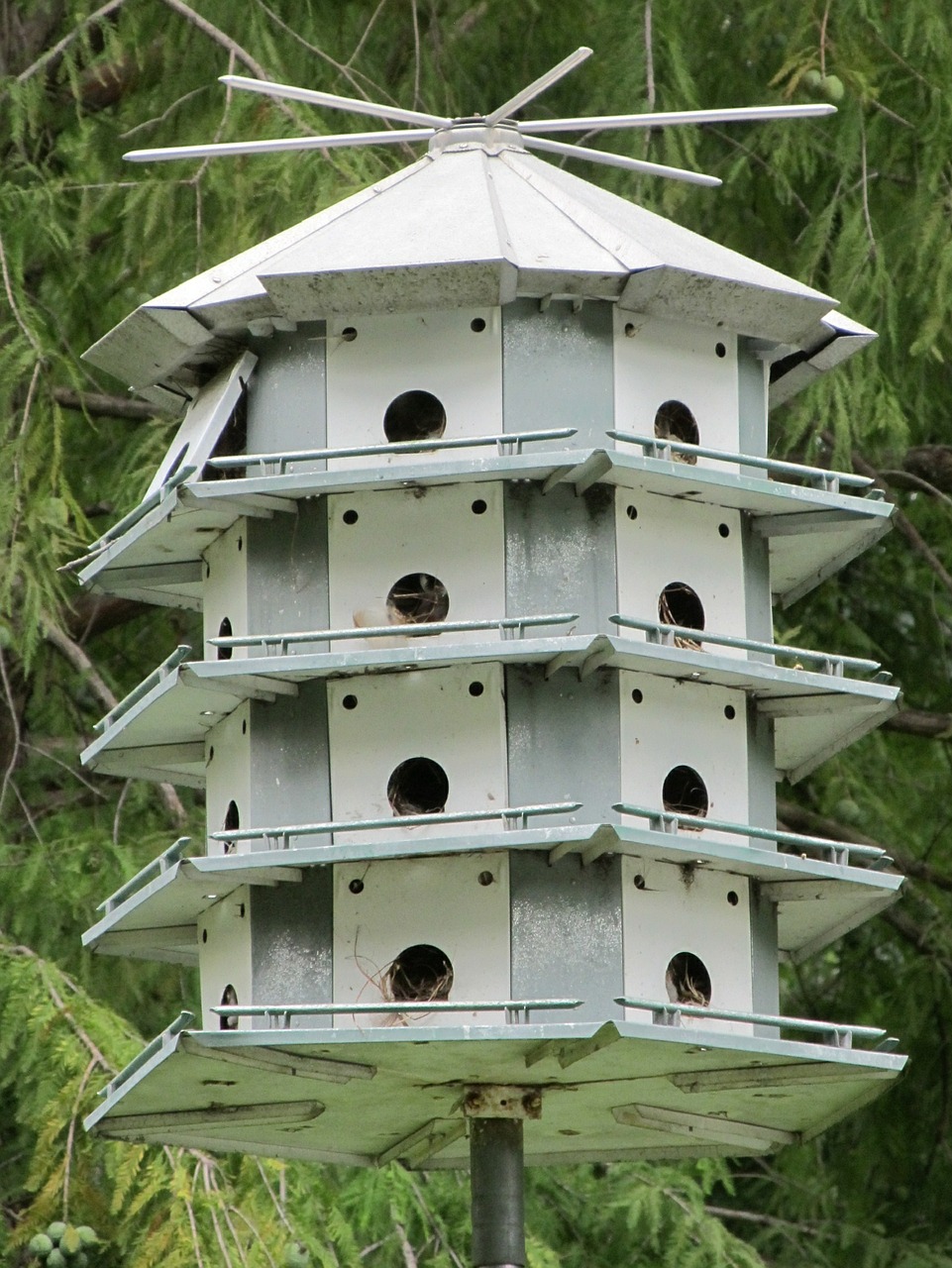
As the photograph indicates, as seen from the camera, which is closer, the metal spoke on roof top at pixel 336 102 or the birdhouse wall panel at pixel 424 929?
the birdhouse wall panel at pixel 424 929

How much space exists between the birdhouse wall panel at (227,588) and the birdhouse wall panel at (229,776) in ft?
0.60

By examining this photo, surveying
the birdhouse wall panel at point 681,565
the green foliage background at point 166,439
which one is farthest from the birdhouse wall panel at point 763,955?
the green foliage background at point 166,439

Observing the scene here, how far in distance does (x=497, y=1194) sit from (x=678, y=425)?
6.76ft

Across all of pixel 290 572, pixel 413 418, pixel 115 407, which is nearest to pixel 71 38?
pixel 115 407

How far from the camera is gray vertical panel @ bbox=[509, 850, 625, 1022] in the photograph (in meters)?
7.37

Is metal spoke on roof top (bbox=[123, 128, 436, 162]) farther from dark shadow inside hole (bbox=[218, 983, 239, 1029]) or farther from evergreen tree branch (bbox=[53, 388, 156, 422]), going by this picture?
evergreen tree branch (bbox=[53, 388, 156, 422])

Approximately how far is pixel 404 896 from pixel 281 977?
1.26 feet

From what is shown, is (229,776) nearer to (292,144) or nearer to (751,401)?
(751,401)

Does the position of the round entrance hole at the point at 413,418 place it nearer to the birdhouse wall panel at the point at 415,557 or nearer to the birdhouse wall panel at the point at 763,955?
the birdhouse wall panel at the point at 415,557

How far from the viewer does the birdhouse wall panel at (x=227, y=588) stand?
797 cm

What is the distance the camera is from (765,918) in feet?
26.0

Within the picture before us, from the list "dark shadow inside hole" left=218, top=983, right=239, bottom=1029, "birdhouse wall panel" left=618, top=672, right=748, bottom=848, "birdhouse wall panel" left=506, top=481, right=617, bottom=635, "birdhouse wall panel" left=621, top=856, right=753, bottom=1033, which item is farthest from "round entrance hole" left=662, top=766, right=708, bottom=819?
"dark shadow inside hole" left=218, top=983, right=239, bottom=1029

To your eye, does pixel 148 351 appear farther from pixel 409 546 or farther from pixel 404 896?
pixel 404 896

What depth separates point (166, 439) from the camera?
34.2 ft
